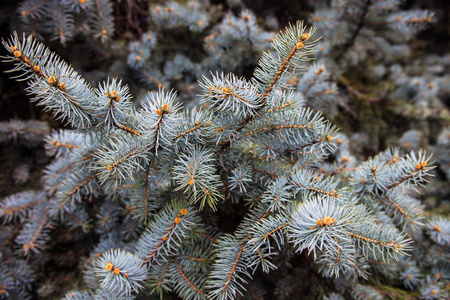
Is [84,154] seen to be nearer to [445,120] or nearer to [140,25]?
[140,25]

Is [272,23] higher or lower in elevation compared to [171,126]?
higher

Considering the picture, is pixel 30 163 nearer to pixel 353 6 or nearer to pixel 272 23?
pixel 272 23

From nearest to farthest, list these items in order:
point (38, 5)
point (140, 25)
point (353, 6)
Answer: point (38, 5), point (353, 6), point (140, 25)

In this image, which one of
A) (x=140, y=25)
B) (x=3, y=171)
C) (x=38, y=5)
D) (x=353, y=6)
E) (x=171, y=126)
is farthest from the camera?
(x=140, y=25)

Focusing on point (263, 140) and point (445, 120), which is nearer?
point (263, 140)

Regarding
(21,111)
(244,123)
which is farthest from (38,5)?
(244,123)

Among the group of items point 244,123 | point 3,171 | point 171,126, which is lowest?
point 3,171

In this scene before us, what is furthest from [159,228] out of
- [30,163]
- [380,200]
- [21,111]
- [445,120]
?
[445,120]
